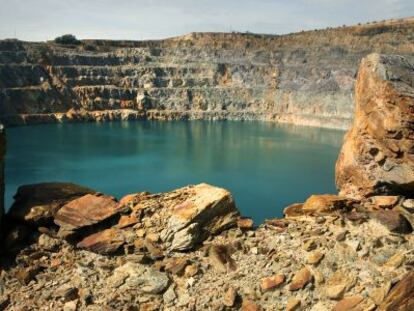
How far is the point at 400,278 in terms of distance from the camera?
11.2 metres

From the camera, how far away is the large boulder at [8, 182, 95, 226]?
14578 millimetres

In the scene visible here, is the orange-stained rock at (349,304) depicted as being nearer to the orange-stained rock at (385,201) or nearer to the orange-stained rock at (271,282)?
the orange-stained rock at (271,282)

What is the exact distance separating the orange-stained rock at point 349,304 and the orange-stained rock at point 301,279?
1076 mm

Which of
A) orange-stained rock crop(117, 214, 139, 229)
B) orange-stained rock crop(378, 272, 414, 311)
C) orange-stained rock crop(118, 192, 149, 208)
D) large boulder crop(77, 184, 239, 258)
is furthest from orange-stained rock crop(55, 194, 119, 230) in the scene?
orange-stained rock crop(378, 272, 414, 311)

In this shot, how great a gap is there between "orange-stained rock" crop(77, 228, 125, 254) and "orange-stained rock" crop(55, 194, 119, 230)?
55 centimetres

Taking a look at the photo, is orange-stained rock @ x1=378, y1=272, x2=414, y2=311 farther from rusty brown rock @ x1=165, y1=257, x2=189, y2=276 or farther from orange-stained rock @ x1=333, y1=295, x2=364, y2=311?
rusty brown rock @ x1=165, y1=257, x2=189, y2=276

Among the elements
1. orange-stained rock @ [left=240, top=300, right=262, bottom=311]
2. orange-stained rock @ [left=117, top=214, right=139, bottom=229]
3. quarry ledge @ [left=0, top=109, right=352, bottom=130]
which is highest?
orange-stained rock @ [left=117, top=214, right=139, bottom=229]

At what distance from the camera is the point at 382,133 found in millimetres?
16078

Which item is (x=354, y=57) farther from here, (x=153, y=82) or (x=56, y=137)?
(x=56, y=137)

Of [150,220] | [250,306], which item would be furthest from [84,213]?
[250,306]

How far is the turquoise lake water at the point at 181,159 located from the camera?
36000 millimetres

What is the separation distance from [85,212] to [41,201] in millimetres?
1836

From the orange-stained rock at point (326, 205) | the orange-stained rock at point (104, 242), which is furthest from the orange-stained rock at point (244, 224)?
the orange-stained rock at point (104, 242)

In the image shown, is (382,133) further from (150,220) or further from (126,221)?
(126,221)
